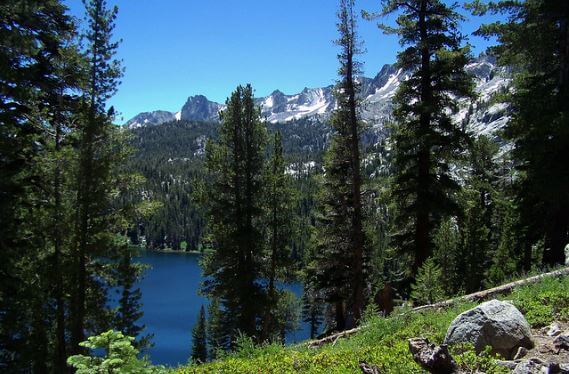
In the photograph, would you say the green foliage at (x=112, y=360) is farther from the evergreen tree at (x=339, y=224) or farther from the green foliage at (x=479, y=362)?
the evergreen tree at (x=339, y=224)

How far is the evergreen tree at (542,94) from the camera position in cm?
1178

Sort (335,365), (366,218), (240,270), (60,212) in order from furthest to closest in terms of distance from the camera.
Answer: (366,218), (240,270), (60,212), (335,365)

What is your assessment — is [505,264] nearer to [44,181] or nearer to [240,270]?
[240,270]

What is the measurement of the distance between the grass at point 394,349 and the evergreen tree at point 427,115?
6.68 m

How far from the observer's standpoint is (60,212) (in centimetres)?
1282

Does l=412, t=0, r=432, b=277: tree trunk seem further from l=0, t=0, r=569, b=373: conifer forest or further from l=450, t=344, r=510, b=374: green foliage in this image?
l=450, t=344, r=510, b=374: green foliage

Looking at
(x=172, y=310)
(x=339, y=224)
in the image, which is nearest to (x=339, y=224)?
(x=339, y=224)

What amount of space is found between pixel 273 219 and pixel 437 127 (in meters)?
8.22

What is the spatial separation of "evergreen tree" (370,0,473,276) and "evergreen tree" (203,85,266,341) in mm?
6535

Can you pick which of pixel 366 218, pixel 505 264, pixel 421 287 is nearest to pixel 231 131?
pixel 366 218

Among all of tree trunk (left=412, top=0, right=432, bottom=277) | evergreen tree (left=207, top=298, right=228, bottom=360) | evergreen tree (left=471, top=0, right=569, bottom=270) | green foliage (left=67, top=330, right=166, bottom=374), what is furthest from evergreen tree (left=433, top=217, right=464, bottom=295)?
green foliage (left=67, top=330, right=166, bottom=374)

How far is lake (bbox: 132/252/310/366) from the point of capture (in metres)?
52.9

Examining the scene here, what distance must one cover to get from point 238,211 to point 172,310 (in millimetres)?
61339

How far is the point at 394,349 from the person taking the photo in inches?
231
